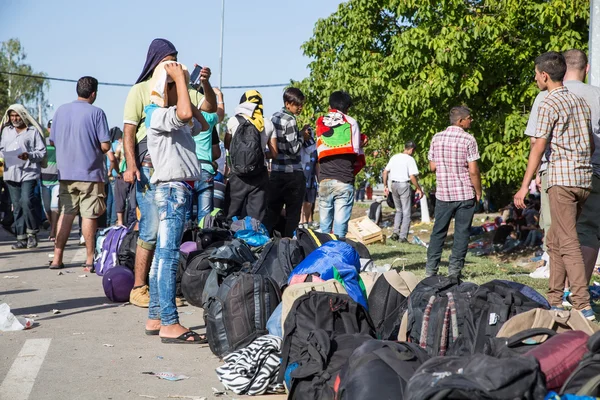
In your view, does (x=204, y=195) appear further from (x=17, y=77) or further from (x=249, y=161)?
(x=17, y=77)

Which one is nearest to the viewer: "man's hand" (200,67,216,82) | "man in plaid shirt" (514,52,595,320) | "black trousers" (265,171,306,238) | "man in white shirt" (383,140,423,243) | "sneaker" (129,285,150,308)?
"man's hand" (200,67,216,82)

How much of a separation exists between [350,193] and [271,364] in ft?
15.7

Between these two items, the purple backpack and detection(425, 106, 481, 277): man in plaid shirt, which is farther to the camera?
detection(425, 106, 481, 277): man in plaid shirt

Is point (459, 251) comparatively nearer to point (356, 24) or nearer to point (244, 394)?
point (244, 394)

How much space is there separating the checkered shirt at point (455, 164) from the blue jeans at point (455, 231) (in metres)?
0.10

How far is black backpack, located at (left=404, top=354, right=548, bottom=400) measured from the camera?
2922mm

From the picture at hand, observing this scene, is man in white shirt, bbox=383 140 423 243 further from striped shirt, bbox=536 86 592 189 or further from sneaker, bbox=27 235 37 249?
striped shirt, bbox=536 86 592 189

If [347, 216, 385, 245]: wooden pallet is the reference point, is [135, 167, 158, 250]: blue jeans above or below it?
above

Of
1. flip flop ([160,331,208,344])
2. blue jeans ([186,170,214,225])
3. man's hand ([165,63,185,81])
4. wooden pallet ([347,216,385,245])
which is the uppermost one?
man's hand ([165,63,185,81])

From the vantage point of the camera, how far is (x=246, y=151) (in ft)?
28.1

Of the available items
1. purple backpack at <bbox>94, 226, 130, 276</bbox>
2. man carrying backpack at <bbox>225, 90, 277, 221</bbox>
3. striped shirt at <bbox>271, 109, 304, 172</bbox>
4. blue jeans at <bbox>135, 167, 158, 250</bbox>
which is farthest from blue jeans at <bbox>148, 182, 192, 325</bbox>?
striped shirt at <bbox>271, 109, 304, 172</bbox>

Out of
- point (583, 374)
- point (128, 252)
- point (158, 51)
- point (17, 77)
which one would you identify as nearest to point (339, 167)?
point (128, 252)

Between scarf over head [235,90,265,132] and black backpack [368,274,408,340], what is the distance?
12.1 ft

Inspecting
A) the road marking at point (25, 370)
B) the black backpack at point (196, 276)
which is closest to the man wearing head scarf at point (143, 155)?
the black backpack at point (196, 276)
